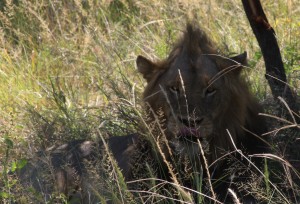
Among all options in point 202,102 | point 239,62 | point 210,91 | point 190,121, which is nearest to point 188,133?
point 190,121

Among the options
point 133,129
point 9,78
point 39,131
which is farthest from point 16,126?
point 9,78

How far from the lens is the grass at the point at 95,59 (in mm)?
6223

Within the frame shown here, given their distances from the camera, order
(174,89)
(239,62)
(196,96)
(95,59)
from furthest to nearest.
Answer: (95,59) → (239,62) → (174,89) → (196,96)

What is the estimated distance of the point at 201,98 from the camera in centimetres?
483

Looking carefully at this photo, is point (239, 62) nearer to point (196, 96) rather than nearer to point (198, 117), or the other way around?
point (196, 96)

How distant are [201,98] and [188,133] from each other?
240 mm

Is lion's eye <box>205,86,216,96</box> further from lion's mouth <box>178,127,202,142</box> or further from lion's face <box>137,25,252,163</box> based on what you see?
lion's mouth <box>178,127,202,142</box>

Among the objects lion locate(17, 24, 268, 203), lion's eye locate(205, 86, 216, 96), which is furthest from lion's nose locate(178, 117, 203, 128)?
lion's eye locate(205, 86, 216, 96)

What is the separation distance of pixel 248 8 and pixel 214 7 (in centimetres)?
266

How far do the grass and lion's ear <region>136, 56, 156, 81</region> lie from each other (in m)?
0.65

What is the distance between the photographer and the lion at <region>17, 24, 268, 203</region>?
476 centimetres

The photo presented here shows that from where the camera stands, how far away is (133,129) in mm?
6082

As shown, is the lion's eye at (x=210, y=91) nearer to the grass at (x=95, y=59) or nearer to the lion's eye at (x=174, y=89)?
the lion's eye at (x=174, y=89)

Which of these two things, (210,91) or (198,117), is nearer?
(198,117)
